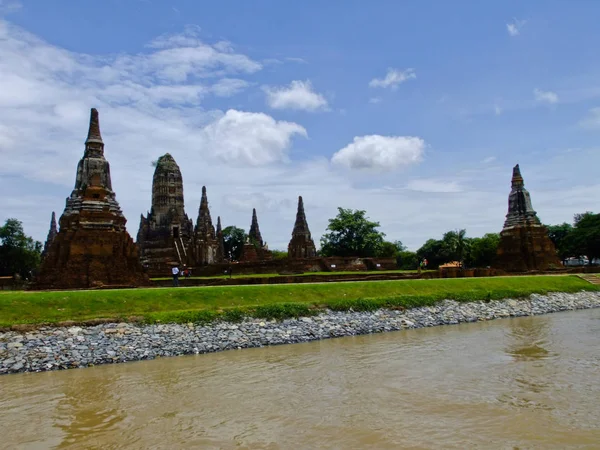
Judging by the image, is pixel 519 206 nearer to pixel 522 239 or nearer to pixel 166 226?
pixel 522 239

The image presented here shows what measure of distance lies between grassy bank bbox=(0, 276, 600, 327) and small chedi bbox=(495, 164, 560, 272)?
16.0 metres

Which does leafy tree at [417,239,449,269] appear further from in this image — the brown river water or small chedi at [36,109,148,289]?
the brown river water

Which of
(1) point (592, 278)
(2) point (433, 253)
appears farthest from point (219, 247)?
(1) point (592, 278)

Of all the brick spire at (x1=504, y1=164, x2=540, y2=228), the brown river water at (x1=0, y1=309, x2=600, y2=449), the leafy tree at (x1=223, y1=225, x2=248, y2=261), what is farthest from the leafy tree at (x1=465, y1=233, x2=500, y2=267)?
the brown river water at (x1=0, y1=309, x2=600, y2=449)

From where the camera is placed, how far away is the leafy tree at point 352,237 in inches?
2039

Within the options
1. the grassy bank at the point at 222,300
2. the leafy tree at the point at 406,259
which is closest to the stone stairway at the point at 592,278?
the grassy bank at the point at 222,300

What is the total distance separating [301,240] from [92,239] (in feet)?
81.6

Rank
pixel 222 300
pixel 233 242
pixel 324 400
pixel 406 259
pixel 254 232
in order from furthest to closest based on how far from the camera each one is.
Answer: pixel 233 242 → pixel 406 259 → pixel 254 232 → pixel 222 300 → pixel 324 400

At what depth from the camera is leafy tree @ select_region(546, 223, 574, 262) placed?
54.7 meters

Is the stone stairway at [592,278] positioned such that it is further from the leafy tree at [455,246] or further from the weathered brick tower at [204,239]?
the weathered brick tower at [204,239]

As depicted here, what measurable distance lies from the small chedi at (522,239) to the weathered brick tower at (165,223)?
82.2ft

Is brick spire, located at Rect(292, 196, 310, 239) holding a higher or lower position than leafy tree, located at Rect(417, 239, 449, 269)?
higher

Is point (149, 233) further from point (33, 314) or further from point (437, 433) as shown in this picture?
point (437, 433)

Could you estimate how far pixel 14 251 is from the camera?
45.5 m
